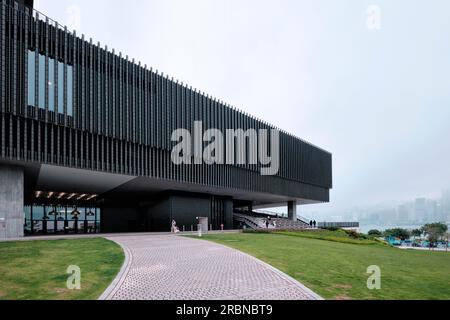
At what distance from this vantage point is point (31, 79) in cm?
2584

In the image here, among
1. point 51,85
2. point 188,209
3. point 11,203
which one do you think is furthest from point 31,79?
point 188,209

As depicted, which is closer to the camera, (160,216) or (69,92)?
(69,92)

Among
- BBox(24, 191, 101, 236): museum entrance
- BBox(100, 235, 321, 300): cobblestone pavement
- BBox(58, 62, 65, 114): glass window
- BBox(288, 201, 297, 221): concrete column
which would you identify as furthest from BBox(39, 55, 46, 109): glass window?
BBox(288, 201, 297, 221): concrete column

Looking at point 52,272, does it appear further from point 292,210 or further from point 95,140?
point 292,210

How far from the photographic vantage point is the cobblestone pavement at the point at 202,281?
28.0ft

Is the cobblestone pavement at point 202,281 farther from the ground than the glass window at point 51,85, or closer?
closer

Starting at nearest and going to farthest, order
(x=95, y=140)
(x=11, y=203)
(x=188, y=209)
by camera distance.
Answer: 1. (x=11, y=203)
2. (x=95, y=140)
3. (x=188, y=209)

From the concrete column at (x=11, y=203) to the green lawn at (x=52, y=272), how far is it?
1037 centimetres

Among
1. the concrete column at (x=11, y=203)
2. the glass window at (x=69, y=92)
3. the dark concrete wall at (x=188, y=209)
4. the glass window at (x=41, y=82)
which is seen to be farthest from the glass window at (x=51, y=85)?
the dark concrete wall at (x=188, y=209)

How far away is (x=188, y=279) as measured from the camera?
10.4 metres

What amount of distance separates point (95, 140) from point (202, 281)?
77.6 ft

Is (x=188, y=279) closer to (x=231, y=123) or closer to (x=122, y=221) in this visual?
(x=231, y=123)

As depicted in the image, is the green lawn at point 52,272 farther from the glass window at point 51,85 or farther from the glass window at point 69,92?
the glass window at point 69,92

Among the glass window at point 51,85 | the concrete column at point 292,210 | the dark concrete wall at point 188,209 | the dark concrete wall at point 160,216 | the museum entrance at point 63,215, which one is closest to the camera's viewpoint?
the glass window at point 51,85
